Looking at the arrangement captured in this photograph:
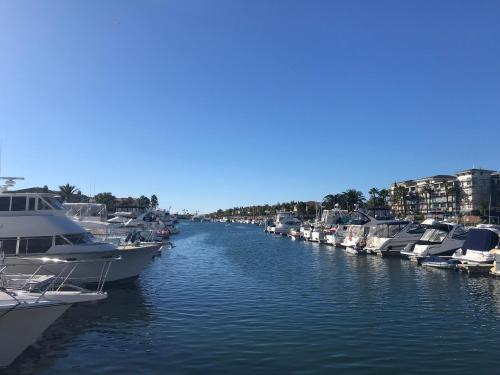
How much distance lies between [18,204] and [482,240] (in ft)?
118

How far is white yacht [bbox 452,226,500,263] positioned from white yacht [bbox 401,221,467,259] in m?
4.11

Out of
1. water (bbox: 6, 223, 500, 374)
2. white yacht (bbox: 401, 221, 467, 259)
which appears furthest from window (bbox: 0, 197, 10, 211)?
white yacht (bbox: 401, 221, 467, 259)

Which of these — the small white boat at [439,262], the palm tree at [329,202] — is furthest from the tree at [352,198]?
the small white boat at [439,262]

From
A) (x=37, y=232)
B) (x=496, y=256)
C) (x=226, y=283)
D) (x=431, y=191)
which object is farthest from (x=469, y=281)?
(x=431, y=191)

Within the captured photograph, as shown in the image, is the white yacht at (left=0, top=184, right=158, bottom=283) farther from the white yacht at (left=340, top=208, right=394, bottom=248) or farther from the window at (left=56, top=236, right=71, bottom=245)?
the white yacht at (left=340, top=208, right=394, bottom=248)

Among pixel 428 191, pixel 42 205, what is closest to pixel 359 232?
pixel 42 205

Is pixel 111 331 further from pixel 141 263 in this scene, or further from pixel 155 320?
pixel 141 263

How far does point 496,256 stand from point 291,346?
24768mm

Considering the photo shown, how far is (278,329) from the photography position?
17812 mm

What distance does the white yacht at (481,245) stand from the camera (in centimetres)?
3688

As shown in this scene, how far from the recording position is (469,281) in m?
32.0

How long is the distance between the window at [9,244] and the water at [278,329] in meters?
6.04

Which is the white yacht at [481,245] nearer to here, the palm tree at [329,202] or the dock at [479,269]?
the dock at [479,269]

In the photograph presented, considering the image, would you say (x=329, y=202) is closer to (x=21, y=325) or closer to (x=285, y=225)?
(x=285, y=225)
